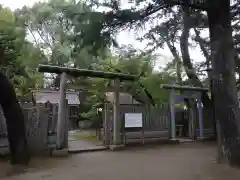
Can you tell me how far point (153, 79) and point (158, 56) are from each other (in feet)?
8.91

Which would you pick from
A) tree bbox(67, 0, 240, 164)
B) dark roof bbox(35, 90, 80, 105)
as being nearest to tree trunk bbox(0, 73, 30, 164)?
tree bbox(67, 0, 240, 164)

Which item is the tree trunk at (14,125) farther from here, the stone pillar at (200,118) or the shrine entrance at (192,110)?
the stone pillar at (200,118)

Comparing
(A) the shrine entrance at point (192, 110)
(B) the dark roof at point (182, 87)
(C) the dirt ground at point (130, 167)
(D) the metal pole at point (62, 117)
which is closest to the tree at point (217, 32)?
(C) the dirt ground at point (130, 167)

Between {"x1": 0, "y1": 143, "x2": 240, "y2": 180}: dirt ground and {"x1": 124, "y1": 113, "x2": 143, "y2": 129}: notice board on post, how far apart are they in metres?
2.01

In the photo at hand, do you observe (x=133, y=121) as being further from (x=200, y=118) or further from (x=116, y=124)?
(x=200, y=118)

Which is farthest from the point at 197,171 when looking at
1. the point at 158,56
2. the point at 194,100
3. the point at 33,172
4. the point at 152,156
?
the point at 158,56

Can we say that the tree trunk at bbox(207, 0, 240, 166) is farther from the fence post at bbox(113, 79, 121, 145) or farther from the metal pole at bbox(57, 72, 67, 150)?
the metal pole at bbox(57, 72, 67, 150)

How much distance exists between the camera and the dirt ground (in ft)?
21.2

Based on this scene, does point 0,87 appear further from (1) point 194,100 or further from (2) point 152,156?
(1) point 194,100

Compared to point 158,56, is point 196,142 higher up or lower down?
lower down

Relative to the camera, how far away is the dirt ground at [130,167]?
21.2ft

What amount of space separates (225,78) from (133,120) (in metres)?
5.41

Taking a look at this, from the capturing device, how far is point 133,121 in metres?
12.2

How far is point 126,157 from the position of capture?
366 inches
